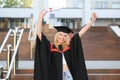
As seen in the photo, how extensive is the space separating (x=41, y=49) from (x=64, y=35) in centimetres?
35

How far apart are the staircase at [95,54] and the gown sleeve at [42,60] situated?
103 inches

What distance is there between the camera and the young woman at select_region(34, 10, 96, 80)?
4.84 meters

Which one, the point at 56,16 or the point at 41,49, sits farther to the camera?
the point at 56,16

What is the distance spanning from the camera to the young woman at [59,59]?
15.9ft

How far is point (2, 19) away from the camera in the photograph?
33156 mm

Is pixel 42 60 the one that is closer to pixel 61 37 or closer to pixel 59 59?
pixel 59 59

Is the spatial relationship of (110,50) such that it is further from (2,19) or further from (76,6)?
(2,19)

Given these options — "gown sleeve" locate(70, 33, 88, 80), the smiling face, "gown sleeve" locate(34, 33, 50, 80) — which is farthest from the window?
the smiling face

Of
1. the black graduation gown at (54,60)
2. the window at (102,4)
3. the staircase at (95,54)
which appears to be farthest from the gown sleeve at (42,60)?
the window at (102,4)

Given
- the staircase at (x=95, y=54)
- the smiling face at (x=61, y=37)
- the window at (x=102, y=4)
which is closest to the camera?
the smiling face at (x=61, y=37)

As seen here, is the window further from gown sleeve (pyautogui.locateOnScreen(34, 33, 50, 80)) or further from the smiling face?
the smiling face

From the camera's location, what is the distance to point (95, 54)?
12.7m

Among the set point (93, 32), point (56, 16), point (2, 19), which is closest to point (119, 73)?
point (93, 32)

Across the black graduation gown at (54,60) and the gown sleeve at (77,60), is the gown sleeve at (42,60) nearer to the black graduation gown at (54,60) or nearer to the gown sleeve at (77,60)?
the black graduation gown at (54,60)
